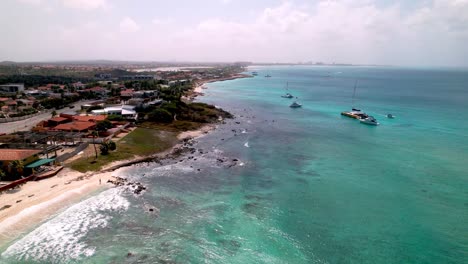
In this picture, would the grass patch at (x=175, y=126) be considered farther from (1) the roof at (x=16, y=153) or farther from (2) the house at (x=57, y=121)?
(1) the roof at (x=16, y=153)

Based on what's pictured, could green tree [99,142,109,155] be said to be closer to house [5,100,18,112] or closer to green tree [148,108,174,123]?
green tree [148,108,174,123]

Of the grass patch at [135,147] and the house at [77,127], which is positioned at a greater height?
Answer: the house at [77,127]

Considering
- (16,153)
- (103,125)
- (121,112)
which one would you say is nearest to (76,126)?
(103,125)

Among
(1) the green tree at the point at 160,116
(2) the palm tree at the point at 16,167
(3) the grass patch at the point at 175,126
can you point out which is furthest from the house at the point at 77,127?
(2) the palm tree at the point at 16,167

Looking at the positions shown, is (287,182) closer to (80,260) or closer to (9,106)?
(80,260)

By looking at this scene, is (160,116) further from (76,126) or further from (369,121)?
(369,121)

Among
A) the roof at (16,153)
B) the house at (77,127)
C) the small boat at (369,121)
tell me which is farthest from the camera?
the small boat at (369,121)

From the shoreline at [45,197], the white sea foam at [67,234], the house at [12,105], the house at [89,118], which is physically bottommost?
the white sea foam at [67,234]

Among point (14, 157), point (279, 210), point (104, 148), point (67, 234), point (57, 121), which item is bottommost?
point (67, 234)
